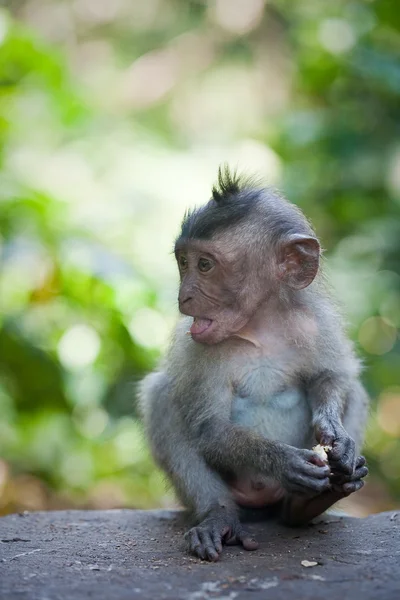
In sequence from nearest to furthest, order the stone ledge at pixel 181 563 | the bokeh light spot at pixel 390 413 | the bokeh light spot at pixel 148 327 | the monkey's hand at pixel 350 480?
the stone ledge at pixel 181 563 < the monkey's hand at pixel 350 480 < the bokeh light spot at pixel 148 327 < the bokeh light spot at pixel 390 413

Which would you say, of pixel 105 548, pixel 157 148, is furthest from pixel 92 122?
pixel 105 548

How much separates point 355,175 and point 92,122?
3354 millimetres

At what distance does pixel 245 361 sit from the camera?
17.4 feet

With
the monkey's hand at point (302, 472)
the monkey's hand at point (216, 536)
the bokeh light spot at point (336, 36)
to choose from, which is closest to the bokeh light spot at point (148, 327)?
the monkey's hand at point (216, 536)

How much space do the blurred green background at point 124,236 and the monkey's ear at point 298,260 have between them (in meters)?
2.35

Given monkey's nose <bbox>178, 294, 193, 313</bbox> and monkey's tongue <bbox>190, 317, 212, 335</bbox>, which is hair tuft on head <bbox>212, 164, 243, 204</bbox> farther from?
monkey's tongue <bbox>190, 317, 212, 335</bbox>

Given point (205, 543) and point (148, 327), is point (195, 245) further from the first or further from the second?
point (148, 327)

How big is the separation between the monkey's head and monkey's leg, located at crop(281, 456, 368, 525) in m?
1.05

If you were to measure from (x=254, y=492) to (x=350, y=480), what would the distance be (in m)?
0.86

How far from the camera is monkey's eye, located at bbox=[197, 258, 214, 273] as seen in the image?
5215 millimetres

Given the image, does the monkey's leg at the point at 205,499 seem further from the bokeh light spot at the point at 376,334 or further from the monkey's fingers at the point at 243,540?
the bokeh light spot at the point at 376,334

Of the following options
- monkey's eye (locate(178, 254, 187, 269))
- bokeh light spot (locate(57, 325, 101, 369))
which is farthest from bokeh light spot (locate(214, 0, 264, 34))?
monkey's eye (locate(178, 254, 187, 269))

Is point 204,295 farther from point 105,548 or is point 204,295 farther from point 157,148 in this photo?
point 157,148

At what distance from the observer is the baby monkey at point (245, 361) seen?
17.0ft
